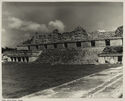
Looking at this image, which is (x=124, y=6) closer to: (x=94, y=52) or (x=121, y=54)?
(x=121, y=54)

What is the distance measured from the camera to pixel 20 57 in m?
4.65

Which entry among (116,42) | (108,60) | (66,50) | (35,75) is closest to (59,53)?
(66,50)

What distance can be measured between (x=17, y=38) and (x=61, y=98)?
1.18 m

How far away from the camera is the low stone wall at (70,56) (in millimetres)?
4578

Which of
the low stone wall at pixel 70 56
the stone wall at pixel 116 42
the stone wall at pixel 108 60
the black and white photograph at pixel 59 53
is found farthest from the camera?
the low stone wall at pixel 70 56

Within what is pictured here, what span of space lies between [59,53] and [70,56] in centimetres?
19

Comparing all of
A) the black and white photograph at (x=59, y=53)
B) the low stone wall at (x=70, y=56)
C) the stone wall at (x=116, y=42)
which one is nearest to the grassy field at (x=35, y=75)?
the black and white photograph at (x=59, y=53)

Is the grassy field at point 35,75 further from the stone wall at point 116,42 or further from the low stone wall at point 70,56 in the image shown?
the stone wall at point 116,42

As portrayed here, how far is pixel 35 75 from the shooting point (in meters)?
4.25

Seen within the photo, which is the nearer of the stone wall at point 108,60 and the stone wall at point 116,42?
the stone wall at point 116,42

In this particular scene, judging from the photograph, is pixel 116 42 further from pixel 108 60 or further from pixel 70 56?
pixel 70 56

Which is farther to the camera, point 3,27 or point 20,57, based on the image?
point 20,57

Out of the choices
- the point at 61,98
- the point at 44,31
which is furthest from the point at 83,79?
the point at 44,31

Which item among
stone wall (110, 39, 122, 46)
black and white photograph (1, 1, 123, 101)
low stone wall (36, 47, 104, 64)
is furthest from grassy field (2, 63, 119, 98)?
stone wall (110, 39, 122, 46)
